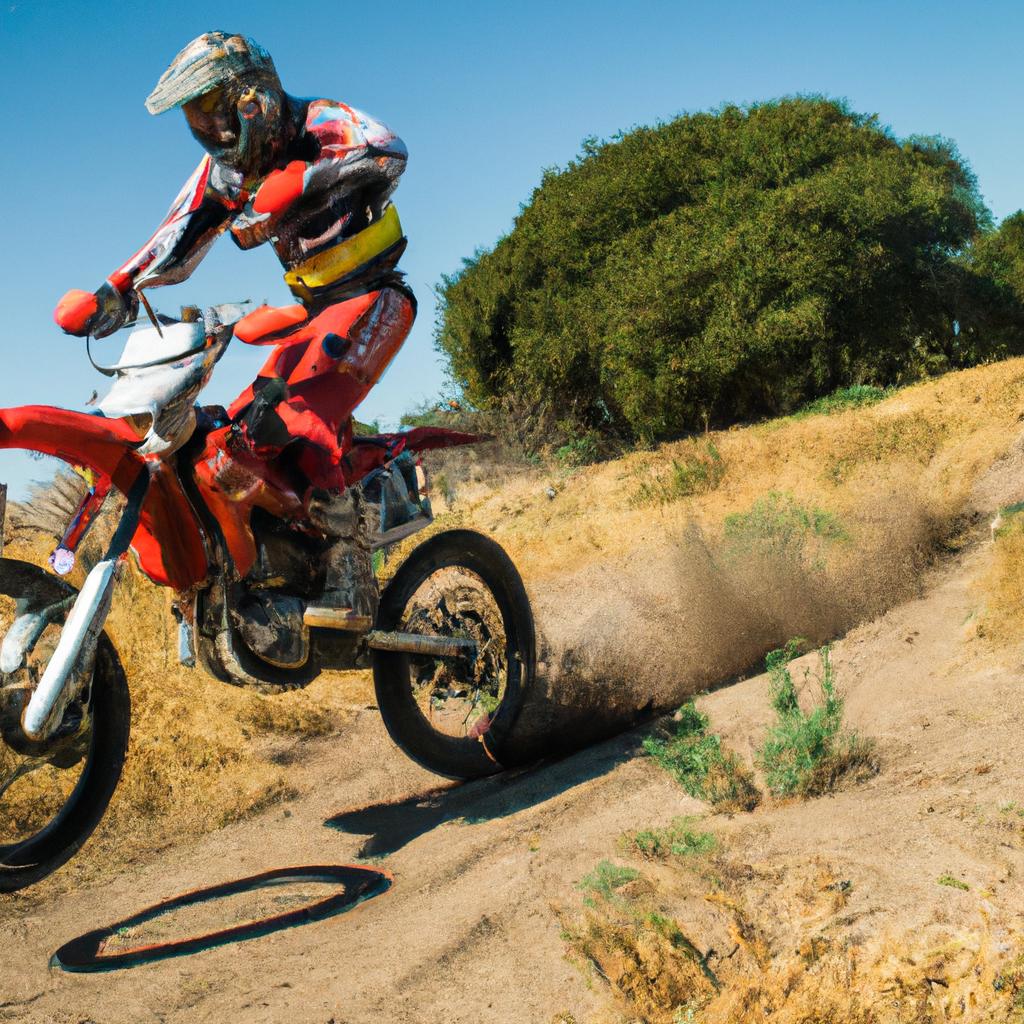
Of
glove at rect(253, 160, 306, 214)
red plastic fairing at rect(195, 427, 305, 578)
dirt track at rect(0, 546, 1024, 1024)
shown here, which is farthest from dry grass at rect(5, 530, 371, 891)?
glove at rect(253, 160, 306, 214)

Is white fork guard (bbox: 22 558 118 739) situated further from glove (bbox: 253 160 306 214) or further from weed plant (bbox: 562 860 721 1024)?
weed plant (bbox: 562 860 721 1024)

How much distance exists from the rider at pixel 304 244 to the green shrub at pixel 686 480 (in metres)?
6.27

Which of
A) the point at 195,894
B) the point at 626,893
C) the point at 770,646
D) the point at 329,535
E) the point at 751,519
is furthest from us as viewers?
the point at 751,519

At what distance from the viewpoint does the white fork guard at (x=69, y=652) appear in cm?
346

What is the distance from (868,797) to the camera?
3500 mm

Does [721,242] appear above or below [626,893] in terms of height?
above

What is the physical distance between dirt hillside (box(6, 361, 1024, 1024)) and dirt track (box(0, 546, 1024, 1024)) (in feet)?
0.04

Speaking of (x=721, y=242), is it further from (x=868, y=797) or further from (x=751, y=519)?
(x=868, y=797)

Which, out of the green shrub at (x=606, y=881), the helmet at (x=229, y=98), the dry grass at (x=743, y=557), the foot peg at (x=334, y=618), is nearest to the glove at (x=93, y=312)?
the helmet at (x=229, y=98)

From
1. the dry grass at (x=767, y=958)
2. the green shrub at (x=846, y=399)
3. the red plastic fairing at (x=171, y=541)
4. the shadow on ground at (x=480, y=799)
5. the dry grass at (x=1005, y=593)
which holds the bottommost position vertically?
the dry grass at (x=767, y=958)

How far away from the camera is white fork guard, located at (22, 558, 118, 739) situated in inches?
136

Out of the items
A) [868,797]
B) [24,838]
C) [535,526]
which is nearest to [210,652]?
[24,838]

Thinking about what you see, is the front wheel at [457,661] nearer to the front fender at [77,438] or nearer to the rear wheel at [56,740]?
the rear wheel at [56,740]

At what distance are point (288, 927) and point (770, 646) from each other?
10.7ft
